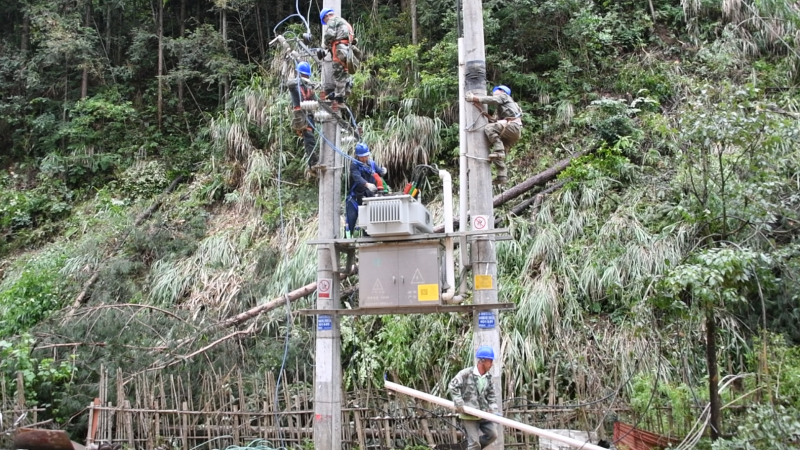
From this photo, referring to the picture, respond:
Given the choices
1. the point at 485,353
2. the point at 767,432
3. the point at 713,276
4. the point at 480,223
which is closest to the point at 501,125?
the point at 480,223

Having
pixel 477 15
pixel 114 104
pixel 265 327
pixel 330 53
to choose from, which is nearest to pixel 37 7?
pixel 114 104

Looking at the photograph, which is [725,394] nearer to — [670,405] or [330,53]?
[670,405]

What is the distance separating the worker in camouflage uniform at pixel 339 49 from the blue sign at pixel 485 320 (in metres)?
2.47

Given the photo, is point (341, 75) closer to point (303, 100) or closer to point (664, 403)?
point (303, 100)

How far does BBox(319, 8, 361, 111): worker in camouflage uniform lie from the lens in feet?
19.6

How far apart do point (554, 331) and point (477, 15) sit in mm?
3930

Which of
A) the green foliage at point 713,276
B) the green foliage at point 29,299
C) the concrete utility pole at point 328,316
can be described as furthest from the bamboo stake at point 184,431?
the green foliage at point 713,276

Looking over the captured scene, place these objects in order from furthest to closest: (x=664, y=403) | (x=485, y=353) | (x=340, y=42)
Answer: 1. (x=664, y=403)
2. (x=340, y=42)
3. (x=485, y=353)

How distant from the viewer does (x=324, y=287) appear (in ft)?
19.5

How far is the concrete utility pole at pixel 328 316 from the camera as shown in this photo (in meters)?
5.70

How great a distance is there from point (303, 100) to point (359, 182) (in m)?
0.99

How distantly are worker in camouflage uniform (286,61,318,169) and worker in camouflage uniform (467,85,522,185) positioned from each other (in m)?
1.57

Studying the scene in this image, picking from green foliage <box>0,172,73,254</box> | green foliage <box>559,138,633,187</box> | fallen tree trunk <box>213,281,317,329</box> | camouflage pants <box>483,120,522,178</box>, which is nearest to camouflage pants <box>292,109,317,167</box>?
camouflage pants <box>483,120,522,178</box>

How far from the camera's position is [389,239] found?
5535 mm
